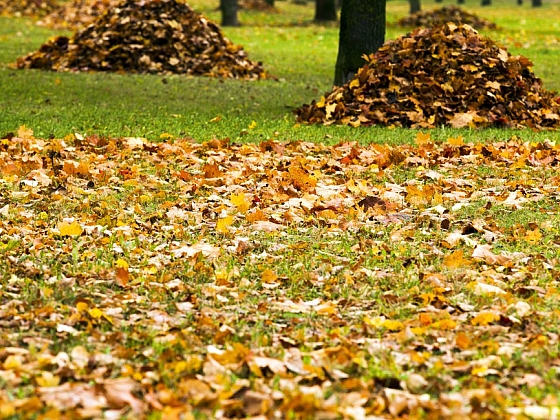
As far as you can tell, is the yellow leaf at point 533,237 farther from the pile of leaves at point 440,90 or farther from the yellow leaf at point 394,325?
the pile of leaves at point 440,90

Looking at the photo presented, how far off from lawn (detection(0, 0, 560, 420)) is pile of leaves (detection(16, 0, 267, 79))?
5.54 metres

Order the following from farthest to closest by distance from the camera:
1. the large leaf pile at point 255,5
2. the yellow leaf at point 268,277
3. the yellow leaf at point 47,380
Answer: the large leaf pile at point 255,5
the yellow leaf at point 268,277
the yellow leaf at point 47,380

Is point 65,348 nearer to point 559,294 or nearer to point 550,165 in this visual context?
point 559,294

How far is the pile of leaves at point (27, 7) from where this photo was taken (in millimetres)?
27062

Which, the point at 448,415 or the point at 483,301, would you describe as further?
the point at 483,301

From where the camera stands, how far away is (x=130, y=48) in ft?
49.8

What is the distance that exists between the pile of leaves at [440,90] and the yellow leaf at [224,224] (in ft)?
15.2

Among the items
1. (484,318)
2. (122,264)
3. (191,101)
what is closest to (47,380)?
(122,264)

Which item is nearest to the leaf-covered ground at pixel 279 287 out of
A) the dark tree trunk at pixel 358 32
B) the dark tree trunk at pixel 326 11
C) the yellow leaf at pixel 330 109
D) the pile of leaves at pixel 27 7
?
the yellow leaf at pixel 330 109

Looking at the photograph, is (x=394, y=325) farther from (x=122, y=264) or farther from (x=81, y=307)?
(x=122, y=264)

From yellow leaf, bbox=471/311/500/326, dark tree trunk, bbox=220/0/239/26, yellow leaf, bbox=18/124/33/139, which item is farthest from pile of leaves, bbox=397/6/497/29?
yellow leaf, bbox=471/311/500/326

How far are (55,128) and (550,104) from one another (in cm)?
569

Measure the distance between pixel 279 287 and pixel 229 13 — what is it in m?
22.2

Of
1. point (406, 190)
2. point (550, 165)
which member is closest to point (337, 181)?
point (406, 190)
